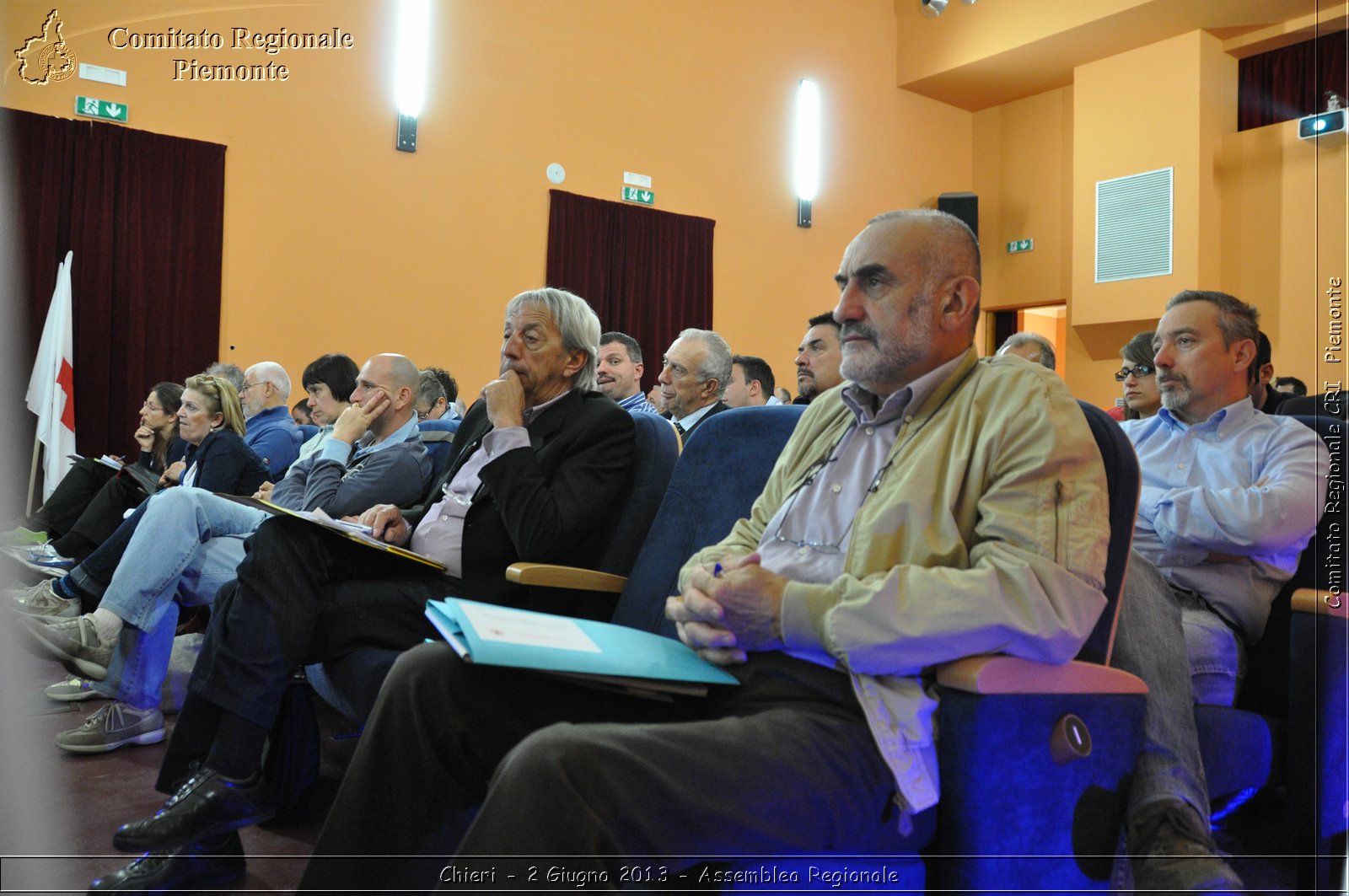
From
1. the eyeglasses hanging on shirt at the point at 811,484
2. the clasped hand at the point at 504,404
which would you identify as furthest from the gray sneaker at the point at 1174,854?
the clasped hand at the point at 504,404

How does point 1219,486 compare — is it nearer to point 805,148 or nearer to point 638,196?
point 638,196

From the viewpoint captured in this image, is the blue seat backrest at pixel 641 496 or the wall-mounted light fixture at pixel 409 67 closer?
the blue seat backrest at pixel 641 496

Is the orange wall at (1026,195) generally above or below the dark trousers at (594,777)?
above

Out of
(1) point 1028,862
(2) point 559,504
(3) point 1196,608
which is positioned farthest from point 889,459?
(3) point 1196,608

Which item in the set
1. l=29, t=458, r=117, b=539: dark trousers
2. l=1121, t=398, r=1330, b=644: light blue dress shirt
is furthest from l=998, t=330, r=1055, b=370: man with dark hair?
l=29, t=458, r=117, b=539: dark trousers

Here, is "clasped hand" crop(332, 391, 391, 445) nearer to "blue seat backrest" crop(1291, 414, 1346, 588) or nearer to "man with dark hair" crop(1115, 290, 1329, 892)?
"man with dark hair" crop(1115, 290, 1329, 892)

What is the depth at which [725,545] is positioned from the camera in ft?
5.02

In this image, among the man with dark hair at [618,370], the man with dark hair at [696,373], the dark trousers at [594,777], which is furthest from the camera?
the man with dark hair at [618,370]

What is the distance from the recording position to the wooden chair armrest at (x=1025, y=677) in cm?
107

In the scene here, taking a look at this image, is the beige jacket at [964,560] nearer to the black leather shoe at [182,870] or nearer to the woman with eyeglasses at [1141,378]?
the black leather shoe at [182,870]

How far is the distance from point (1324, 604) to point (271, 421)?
4298 mm

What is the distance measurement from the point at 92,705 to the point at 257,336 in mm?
4075

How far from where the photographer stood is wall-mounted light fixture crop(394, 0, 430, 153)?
23.0 ft

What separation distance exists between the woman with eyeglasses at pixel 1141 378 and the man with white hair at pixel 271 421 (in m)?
3.10
